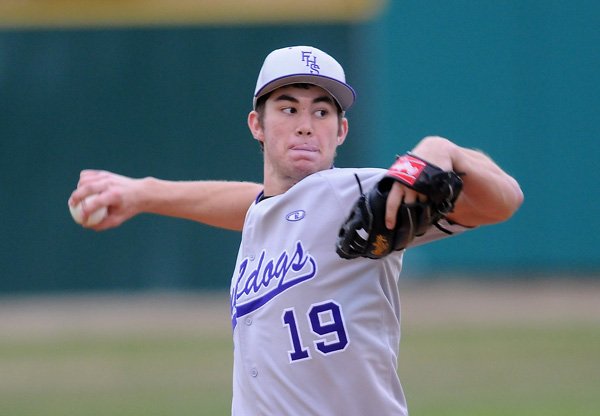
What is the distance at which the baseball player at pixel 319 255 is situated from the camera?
9.63 feet

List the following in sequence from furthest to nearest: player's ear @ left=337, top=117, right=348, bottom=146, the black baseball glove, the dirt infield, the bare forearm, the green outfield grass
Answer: the dirt infield < the green outfield grass < the bare forearm < player's ear @ left=337, top=117, right=348, bottom=146 < the black baseball glove

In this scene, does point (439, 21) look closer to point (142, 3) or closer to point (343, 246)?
point (142, 3)

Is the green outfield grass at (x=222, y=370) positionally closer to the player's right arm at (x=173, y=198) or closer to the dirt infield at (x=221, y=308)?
the dirt infield at (x=221, y=308)

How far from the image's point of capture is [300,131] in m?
3.46

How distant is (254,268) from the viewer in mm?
3451

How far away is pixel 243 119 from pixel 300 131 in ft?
35.8

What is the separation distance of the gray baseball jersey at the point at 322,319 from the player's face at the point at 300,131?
94mm

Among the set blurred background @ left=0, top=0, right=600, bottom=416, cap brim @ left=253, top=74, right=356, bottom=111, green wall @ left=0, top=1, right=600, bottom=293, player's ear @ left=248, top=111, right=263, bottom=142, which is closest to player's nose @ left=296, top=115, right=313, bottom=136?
cap brim @ left=253, top=74, right=356, bottom=111

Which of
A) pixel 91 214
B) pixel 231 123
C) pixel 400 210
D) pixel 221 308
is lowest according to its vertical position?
pixel 400 210

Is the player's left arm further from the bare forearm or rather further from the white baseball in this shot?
the white baseball

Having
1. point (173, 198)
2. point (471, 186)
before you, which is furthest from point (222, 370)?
point (471, 186)

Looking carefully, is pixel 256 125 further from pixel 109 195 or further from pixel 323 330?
pixel 323 330

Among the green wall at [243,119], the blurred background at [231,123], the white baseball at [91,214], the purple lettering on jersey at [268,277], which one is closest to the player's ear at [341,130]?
the purple lettering on jersey at [268,277]

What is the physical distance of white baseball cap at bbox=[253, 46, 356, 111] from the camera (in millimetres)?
3436
